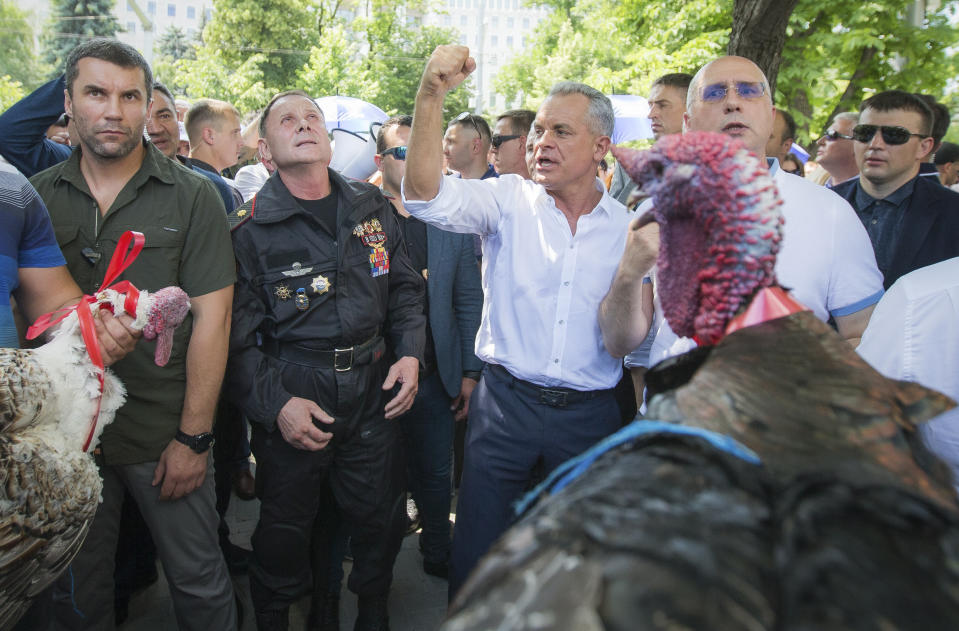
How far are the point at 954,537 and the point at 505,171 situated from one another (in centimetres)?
523

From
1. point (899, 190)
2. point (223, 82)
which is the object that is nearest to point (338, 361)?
point (899, 190)

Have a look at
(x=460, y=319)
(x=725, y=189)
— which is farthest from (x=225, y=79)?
(x=725, y=189)

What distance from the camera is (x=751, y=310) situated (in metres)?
1.28

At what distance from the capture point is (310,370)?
2.90 m

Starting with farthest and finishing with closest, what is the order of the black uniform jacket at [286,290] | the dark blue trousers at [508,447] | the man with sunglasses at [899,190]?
the man with sunglasses at [899,190] → the black uniform jacket at [286,290] → the dark blue trousers at [508,447]

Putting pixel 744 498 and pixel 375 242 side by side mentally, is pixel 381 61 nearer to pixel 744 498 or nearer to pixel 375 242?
pixel 375 242

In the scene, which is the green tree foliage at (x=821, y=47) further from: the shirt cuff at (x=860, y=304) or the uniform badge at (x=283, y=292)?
the uniform badge at (x=283, y=292)

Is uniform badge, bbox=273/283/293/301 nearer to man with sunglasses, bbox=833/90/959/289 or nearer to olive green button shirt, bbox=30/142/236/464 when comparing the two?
olive green button shirt, bbox=30/142/236/464

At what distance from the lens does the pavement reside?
3.31 m

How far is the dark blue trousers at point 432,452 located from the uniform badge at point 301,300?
1.18 metres

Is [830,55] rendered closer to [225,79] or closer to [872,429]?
[872,429]

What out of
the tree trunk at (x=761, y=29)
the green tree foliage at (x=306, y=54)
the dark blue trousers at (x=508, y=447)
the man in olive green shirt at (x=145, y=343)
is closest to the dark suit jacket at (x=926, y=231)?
the tree trunk at (x=761, y=29)

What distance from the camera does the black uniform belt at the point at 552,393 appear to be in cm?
276

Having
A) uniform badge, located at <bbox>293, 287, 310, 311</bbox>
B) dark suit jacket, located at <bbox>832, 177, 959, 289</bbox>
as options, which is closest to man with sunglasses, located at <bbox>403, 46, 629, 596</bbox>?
uniform badge, located at <bbox>293, 287, 310, 311</bbox>
